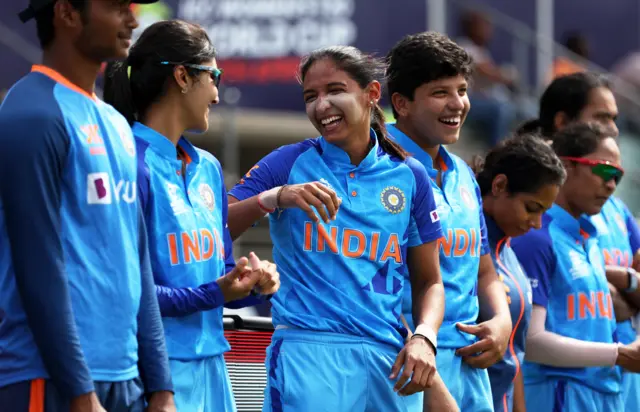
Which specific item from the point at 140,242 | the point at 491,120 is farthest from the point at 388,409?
the point at 491,120

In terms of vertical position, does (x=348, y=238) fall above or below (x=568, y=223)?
above

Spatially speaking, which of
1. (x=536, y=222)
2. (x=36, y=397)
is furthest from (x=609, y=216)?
(x=36, y=397)

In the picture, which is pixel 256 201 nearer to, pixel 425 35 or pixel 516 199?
pixel 425 35

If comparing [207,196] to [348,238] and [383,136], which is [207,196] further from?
[383,136]

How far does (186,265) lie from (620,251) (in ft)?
9.98

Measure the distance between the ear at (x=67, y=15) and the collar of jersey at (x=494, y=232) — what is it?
8.16ft

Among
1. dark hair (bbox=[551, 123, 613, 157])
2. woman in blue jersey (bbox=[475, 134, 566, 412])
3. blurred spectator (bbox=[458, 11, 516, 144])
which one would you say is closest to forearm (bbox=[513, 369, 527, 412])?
woman in blue jersey (bbox=[475, 134, 566, 412])

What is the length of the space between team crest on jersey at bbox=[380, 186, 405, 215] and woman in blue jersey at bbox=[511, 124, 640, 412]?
1.48 metres

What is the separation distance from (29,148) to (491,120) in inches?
370

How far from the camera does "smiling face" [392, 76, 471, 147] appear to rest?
189 inches

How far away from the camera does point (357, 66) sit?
4.34m

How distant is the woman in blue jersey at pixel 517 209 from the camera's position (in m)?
5.18

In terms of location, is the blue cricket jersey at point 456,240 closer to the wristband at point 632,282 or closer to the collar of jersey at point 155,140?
the collar of jersey at point 155,140

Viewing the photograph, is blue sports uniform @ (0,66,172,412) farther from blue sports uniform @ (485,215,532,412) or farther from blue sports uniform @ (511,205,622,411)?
blue sports uniform @ (511,205,622,411)
